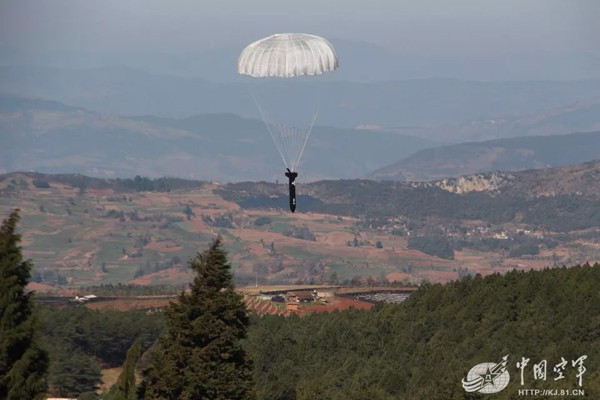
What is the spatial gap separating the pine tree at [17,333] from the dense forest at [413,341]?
3036 centimetres

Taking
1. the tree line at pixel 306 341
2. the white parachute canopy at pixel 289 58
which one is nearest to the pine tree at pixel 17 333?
the tree line at pixel 306 341

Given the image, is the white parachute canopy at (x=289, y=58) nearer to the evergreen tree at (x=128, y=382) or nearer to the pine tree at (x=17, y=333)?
the pine tree at (x=17, y=333)

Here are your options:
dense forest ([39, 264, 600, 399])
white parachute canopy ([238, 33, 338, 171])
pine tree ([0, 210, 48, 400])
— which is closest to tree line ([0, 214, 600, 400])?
pine tree ([0, 210, 48, 400])

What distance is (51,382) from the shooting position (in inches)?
4232

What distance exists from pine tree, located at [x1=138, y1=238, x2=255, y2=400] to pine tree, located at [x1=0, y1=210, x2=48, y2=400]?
946cm

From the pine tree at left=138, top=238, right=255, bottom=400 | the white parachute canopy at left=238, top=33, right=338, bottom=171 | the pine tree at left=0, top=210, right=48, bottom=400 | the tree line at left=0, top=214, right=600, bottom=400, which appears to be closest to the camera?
the pine tree at left=0, top=210, right=48, bottom=400

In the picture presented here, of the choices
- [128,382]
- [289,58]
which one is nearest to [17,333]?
[128,382]

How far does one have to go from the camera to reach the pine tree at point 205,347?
166 ft

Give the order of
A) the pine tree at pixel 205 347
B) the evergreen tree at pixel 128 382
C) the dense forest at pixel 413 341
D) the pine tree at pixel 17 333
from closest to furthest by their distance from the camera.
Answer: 1. the evergreen tree at pixel 128 382
2. the pine tree at pixel 17 333
3. the pine tree at pixel 205 347
4. the dense forest at pixel 413 341

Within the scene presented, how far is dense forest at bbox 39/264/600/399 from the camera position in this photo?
297 feet

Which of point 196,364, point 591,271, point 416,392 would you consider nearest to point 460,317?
point 591,271

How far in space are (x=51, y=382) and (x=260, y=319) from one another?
40153mm

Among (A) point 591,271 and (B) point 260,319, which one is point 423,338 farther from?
(B) point 260,319

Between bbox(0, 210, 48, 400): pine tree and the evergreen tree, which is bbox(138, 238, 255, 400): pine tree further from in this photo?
bbox(0, 210, 48, 400): pine tree
